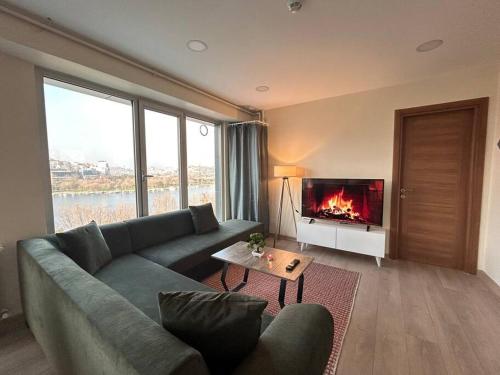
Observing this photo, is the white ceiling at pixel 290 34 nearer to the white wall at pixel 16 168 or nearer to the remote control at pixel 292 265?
the white wall at pixel 16 168

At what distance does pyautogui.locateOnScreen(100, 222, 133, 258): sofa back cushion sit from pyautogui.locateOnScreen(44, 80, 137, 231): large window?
0.42 m

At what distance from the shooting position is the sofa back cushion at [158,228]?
2.44 m

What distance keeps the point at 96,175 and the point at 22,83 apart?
1006 mm

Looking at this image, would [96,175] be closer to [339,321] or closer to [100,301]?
[100,301]

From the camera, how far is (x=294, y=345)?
2.98 ft

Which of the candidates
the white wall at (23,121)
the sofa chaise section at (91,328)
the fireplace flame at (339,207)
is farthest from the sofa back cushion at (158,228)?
the fireplace flame at (339,207)

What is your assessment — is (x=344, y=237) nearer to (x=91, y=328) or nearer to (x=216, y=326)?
(x=216, y=326)

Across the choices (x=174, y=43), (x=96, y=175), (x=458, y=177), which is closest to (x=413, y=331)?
(x=458, y=177)

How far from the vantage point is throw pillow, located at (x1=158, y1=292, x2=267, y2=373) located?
80 cm

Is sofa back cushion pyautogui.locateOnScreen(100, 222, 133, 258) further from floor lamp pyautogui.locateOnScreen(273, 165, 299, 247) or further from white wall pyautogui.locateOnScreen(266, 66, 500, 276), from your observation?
white wall pyautogui.locateOnScreen(266, 66, 500, 276)

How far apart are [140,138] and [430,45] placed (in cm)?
333

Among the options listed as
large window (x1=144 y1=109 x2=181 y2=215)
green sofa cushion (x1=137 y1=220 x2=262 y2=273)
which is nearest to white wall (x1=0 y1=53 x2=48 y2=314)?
green sofa cushion (x1=137 y1=220 x2=262 y2=273)

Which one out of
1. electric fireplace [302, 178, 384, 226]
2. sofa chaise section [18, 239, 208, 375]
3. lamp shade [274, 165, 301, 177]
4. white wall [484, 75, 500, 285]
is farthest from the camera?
lamp shade [274, 165, 301, 177]

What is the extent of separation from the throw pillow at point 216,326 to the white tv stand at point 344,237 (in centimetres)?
263
